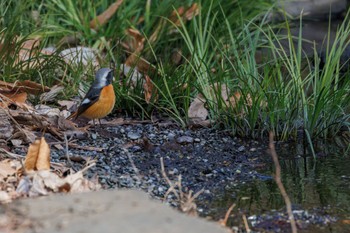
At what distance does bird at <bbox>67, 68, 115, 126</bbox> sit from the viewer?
5.87m

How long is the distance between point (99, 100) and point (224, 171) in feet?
3.75

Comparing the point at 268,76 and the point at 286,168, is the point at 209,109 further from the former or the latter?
the point at 286,168

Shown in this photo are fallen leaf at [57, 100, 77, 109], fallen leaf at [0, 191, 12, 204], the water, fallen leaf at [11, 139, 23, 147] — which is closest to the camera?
fallen leaf at [0, 191, 12, 204]

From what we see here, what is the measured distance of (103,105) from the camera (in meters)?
5.87

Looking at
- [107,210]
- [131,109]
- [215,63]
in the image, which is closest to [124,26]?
[215,63]

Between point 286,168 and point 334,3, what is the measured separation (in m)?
4.91

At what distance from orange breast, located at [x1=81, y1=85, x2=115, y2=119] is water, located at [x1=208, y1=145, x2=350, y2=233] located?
4.02 ft

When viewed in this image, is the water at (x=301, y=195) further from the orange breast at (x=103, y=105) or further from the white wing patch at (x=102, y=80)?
the white wing patch at (x=102, y=80)

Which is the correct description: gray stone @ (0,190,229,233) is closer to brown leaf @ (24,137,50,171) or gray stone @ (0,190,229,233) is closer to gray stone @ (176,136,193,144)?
brown leaf @ (24,137,50,171)

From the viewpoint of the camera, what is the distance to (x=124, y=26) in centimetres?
813

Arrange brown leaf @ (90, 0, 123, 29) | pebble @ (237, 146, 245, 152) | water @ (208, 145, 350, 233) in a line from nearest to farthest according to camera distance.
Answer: water @ (208, 145, 350, 233)
pebble @ (237, 146, 245, 152)
brown leaf @ (90, 0, 123, 29)

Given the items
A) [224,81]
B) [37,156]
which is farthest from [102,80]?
[37,156]

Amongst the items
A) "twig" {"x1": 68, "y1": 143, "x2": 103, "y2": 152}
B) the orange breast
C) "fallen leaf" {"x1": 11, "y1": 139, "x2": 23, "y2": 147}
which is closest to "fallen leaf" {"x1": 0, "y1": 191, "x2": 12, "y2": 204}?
"fallen leaf" {"x1": 11, "y1": 139, "x2": 23, "y2": 147}

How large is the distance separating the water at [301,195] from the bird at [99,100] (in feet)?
4.07
